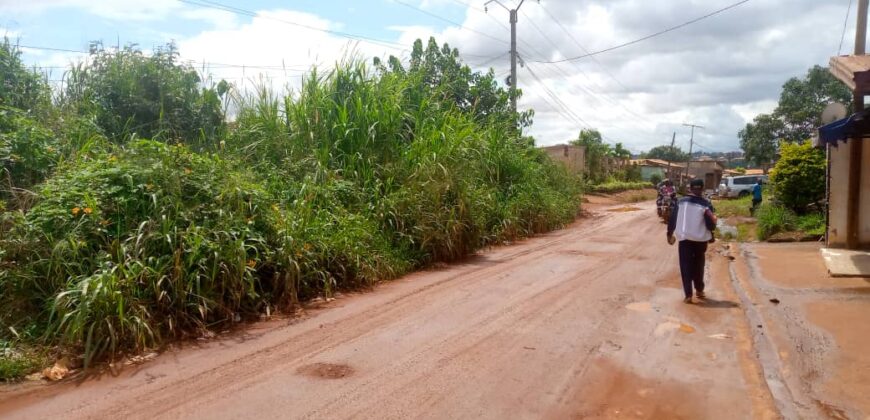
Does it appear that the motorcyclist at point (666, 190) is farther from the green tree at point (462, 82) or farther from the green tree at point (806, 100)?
the green tree at point (806, 100)

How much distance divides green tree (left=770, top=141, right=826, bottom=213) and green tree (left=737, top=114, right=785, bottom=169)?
25.7m

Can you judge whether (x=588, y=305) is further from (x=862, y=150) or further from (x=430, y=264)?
(x=862, y=150)

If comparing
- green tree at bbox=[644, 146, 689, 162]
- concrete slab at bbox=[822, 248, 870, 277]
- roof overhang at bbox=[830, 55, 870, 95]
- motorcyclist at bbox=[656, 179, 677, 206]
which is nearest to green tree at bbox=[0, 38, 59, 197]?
concrete slab at bbox=[822, 248, 870, 277]

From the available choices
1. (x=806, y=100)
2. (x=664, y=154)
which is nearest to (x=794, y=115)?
(x=806, y=100)

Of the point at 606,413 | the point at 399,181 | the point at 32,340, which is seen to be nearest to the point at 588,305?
the point at 606,413

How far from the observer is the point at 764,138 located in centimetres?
3797

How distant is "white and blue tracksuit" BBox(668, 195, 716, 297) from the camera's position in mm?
7305

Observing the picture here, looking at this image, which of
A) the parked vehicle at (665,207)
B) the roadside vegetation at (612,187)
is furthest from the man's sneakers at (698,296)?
the roadside vegetation at (612,187)

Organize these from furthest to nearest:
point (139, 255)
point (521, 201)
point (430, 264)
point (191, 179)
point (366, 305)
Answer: point (521, 201)
point (430, 264)
point (366, 305)
point (191, 179)
point (139, 255)

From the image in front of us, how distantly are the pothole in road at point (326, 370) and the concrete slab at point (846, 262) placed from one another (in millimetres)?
7233

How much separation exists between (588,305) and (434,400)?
3447mm

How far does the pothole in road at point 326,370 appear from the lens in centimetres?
470

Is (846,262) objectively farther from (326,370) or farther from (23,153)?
(23,153)

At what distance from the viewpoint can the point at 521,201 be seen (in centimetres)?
1526
